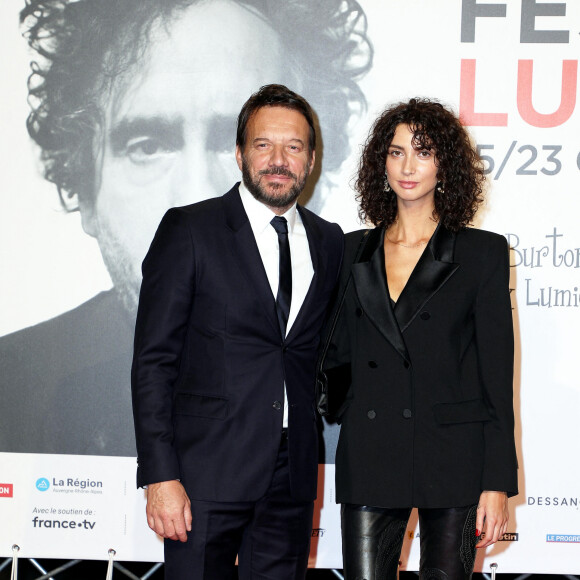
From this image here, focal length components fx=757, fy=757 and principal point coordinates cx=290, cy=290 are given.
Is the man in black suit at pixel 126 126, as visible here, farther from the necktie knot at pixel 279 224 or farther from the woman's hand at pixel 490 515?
the woman's hand at pixel 490 515

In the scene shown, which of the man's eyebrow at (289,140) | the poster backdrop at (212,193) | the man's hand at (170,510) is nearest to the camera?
the man's hand at (170,510)

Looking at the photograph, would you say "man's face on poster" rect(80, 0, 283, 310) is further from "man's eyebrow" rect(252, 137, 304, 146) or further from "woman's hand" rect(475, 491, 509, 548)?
"woman's hand" rect(475, 491, 509, 548)

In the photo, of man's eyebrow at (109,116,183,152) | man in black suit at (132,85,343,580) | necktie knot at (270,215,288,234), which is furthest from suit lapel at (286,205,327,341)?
man's eyebrow at (109,116,183,152)

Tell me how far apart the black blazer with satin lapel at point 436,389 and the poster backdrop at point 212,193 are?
1.30 meters

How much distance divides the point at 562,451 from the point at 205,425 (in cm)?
204

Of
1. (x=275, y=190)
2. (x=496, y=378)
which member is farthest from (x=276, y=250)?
(x=496, y=378)

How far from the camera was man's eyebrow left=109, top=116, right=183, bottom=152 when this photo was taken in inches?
140

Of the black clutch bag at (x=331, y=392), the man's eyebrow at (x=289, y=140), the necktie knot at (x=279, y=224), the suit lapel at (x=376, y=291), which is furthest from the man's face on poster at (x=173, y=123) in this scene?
the black clutch bag at (x=331, y=392)

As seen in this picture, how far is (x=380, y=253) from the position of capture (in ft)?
8.09

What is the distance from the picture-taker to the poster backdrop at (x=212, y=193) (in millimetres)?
3529

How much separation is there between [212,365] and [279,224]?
20.3 inches

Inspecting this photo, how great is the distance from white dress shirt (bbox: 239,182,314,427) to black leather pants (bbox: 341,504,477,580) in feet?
1.27

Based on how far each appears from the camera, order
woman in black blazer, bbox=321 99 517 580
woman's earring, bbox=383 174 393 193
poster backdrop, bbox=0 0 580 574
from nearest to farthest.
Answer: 1. woman in black blazer, bbox=321 99 517 580
2. woman's earring, bbox=383 174 393 193
3. poster backdrop, bbox=0 0 580 574

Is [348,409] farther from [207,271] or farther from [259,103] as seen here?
[259,103]
